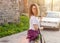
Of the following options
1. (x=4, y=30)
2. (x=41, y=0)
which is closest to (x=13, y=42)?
(x=4, y=30)

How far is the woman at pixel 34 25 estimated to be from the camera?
23.9 ft

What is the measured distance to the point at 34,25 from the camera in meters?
7.29

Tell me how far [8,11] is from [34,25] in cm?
1014

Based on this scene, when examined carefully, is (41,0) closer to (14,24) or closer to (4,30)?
(14,24)

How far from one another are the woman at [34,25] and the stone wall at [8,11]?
9.06m

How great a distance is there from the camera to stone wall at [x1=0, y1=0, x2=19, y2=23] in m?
16.5

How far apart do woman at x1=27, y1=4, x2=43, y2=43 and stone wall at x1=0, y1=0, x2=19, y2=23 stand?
9.06 metres

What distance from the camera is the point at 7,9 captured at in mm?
17094

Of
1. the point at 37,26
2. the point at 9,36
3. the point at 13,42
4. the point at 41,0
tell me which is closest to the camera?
the point at 37,26

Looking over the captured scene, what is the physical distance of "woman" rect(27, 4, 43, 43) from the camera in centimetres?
730

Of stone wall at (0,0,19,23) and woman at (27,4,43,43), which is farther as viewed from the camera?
stone wall at (0,0,19,23)

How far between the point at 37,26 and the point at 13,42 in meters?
5.14

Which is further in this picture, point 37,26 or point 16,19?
point 16,19

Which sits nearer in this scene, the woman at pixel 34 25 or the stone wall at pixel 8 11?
the woman at pixel 34 25
